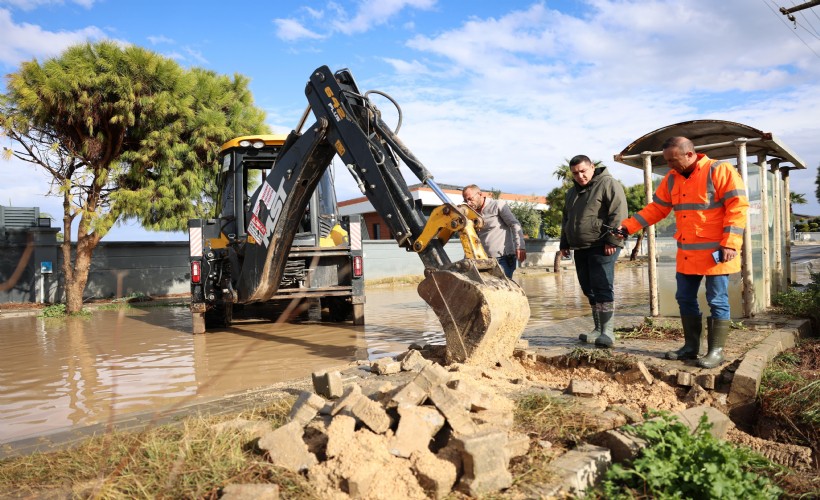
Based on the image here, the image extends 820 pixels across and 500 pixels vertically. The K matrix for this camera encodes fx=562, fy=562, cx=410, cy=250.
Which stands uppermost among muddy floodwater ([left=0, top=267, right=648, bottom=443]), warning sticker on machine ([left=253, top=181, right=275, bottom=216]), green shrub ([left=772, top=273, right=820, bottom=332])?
warning sticker on machine ([left=253, top=181, right=275, bottom=216])

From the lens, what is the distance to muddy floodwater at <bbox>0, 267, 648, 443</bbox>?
4625 mm

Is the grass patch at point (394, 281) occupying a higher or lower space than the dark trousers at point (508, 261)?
lower

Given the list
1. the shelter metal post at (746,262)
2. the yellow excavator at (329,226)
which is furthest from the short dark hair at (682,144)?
the shelter metal post at (746,262)

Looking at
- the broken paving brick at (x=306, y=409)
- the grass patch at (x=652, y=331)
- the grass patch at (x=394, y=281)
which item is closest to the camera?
the broken paving brick at (x=306, y=409)

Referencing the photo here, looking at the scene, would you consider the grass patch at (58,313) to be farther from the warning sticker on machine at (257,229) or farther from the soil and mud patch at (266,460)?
the soil and mud patch at (266,460)

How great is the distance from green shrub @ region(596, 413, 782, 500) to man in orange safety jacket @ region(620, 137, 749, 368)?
177cm

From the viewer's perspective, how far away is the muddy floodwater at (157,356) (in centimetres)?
462

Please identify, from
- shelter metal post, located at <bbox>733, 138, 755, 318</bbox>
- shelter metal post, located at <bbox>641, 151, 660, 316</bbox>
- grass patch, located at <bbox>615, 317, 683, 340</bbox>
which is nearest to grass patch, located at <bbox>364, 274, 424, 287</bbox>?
shelter metal post, located at <bbox>641, 151, 660, 316</bbox>

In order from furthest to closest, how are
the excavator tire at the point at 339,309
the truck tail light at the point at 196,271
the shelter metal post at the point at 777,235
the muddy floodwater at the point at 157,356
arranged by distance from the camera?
the excavator tire at the point at 339,309 → the truck tail light at the point at 196,271 → the shelter metal post at the point at 777,235 → the muddy floodwater at the point at 157,356

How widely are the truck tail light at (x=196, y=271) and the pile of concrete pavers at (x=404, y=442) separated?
5.87m

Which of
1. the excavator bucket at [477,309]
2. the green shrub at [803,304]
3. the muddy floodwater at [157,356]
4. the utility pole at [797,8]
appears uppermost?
the utility pole at [797,8]

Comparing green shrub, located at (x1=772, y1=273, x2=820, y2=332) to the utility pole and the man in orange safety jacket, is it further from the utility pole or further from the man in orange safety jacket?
the utility pole

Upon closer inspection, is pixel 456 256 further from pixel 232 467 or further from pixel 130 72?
pixel 232 467

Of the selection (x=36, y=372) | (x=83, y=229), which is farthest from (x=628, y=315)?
(x=83, y=229)
